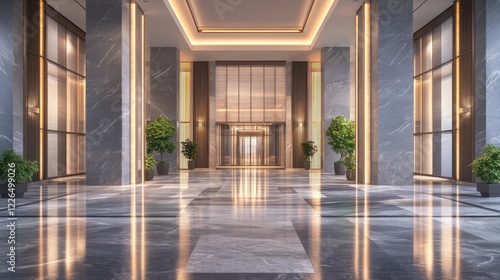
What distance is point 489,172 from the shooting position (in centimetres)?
1136

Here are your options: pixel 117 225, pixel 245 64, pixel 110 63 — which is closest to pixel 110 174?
pixel 110 63

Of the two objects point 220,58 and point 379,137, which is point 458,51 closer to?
point 379,137

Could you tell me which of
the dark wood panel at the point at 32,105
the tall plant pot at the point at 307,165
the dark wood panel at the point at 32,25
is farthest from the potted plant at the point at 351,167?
the dark wood panel at the point at 32,25

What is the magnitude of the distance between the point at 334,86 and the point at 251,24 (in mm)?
5797

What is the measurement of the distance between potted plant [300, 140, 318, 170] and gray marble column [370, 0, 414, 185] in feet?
40.2

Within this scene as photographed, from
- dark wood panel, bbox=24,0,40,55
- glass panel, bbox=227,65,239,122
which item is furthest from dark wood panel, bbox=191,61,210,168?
dark wood panel, bbox=24,0,40,55

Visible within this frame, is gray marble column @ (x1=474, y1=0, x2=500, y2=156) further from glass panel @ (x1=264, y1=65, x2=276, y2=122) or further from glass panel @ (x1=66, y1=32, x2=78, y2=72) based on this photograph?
glass panel @ (x1=66, y1=32, x2=78, y2=72)

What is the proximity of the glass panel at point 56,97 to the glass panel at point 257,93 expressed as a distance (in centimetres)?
1403

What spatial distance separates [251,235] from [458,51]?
48.7 feet

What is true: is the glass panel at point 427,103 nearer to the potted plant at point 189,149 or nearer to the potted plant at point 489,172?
the potted plant at point 489,172

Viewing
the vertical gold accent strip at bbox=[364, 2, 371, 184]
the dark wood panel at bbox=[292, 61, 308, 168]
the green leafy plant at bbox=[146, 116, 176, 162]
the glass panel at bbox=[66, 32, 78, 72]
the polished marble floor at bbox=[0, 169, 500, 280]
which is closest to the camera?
the polished marble floor at bbox=[0, 169, 500, 280]

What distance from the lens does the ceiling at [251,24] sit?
1889 centimetres

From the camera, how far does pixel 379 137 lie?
15.6 m

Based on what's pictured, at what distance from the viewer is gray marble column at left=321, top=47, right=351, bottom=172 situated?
2556cm
